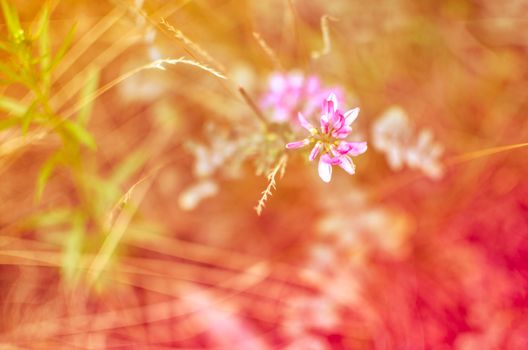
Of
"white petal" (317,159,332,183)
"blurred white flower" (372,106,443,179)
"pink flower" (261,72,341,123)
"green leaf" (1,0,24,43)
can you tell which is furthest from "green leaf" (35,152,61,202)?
"blurred white flower" (372,106,443,179)

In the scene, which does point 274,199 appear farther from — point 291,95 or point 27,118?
point 27,118

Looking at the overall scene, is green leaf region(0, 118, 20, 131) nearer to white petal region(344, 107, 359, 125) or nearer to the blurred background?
the blurred background

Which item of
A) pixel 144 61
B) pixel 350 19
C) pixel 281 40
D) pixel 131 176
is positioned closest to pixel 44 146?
pixel 131 176

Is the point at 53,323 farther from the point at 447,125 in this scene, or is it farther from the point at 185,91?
the point at 447,125

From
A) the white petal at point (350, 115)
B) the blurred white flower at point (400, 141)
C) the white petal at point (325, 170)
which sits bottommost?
the white petal at point (325, 170)

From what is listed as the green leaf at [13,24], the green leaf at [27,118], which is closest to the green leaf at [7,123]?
the green leaf at [27,118]

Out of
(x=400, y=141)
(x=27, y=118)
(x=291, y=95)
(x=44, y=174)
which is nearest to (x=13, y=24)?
(x=27, y=118)

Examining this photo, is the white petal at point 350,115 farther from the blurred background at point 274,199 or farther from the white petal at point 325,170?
the blurred background at point 274,199
